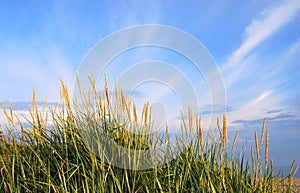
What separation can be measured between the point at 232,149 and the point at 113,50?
1813 millimetres

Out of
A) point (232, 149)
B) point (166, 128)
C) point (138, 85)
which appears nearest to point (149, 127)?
point (166, 128)

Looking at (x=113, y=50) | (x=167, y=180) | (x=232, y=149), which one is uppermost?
(x=113, y=50)

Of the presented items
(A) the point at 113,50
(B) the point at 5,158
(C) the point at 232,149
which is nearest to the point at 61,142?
(B) the point at 5,158

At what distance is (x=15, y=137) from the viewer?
3766mm

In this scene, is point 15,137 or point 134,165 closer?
point 134,165

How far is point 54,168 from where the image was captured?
10.5 ft

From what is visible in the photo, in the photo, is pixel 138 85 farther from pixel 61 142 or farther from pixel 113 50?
pixel 61 142

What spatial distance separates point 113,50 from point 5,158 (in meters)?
1.75

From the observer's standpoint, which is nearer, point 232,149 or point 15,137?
point 232,149

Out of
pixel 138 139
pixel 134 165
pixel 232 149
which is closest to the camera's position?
pixel 134 165

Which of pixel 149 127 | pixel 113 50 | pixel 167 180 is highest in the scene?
pixel 113 50

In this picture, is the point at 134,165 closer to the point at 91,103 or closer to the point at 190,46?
the point at 91,103

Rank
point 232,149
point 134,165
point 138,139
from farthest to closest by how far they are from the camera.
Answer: point 138,139, point 232,149, point 134,165

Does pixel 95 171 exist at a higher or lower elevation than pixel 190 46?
lower
